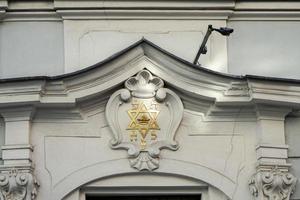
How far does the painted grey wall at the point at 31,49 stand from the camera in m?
9.87

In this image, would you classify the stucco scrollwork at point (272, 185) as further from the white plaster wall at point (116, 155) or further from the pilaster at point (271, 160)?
the white plaster wall at point (116, 155)

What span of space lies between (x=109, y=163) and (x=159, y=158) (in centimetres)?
47

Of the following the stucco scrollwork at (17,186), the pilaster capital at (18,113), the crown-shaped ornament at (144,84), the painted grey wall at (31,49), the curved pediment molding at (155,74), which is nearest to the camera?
the stucco scrollwork at (17,186)

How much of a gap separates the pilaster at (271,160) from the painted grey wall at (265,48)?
533 mm

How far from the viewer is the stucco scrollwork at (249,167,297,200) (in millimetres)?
9320

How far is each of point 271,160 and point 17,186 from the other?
2349 mm

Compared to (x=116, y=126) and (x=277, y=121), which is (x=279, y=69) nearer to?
(x=277, y=121)

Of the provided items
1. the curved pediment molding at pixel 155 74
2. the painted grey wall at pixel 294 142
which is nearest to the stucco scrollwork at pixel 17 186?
the curved pediment molding at pixel 155 74

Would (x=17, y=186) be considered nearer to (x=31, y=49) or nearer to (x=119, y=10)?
(x=31, y=49)

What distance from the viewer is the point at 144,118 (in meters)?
9.53

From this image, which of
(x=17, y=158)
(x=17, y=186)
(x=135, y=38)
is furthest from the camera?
(x=135, y=38)

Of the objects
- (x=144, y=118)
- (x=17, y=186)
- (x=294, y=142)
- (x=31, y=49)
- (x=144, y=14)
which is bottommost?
(x=17, y=186)

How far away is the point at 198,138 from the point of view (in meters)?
9.55

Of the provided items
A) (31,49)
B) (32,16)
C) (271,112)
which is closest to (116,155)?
(31,49)
